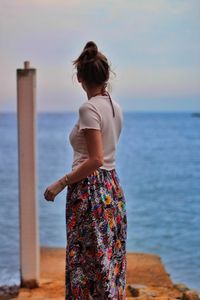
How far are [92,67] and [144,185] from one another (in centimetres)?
411

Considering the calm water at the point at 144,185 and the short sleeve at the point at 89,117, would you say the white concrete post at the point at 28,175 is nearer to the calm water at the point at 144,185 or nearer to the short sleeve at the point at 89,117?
the calm water at the point at 144,185

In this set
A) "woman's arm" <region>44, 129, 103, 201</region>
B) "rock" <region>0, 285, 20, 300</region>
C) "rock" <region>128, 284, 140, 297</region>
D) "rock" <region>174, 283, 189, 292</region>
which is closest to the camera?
"woman's arm" <region>44, 129, 103, 201</region>

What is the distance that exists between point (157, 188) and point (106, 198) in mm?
4030

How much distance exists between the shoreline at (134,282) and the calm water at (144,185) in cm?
19

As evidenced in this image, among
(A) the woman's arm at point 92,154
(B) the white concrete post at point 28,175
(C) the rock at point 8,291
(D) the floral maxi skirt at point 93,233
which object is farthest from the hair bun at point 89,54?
(C) the rock at point 8,291

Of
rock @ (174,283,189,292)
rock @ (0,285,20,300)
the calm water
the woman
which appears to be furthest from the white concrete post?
the woman

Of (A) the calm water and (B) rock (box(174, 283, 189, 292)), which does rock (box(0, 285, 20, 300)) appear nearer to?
(A) the calm water

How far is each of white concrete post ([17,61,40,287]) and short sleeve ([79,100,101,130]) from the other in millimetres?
1387

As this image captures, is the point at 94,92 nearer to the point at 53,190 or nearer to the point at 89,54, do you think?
the point at 89,54

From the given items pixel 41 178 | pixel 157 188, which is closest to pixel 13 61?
pixel 41 178

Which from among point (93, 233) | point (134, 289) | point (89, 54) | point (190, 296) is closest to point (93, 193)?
point (93, 233)

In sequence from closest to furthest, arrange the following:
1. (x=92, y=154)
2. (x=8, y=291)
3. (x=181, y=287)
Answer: (x=92, y=154) → (x=8, y=291) → (x=181, y=287)

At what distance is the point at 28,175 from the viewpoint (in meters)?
3.60

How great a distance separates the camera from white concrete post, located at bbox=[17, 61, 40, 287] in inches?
Result: 139
